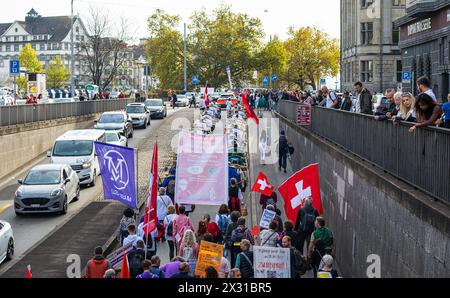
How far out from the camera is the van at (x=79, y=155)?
1190 inches

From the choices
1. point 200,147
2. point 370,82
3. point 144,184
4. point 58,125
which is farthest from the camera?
point 370,82

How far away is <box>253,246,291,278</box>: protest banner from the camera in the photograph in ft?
41.1

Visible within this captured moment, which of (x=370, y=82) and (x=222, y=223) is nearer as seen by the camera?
(x=222, y=223)

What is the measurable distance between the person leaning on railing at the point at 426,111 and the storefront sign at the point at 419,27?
32.8 metres

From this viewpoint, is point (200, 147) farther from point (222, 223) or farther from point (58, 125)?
point (58, 125)

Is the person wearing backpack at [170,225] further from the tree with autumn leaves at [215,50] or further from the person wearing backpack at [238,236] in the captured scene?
the tree with autumn leaves at [215,50]

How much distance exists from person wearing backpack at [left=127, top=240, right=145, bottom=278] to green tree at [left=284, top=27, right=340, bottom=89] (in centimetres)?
9711

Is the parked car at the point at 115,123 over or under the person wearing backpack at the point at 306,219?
over

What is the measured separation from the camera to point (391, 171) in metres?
14.5

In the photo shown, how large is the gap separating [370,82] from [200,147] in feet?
179

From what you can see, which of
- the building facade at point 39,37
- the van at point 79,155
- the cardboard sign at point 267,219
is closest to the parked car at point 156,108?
the van at point 79,155

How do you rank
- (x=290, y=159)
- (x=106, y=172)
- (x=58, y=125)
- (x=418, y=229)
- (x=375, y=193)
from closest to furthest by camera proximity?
(x=418, y=229) < (x=375, y=193) < (x=106, y=172) < (x=290, y=159) < (x=58, y=125)

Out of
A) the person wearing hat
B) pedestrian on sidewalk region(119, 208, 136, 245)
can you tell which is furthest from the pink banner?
the person wearing hat
